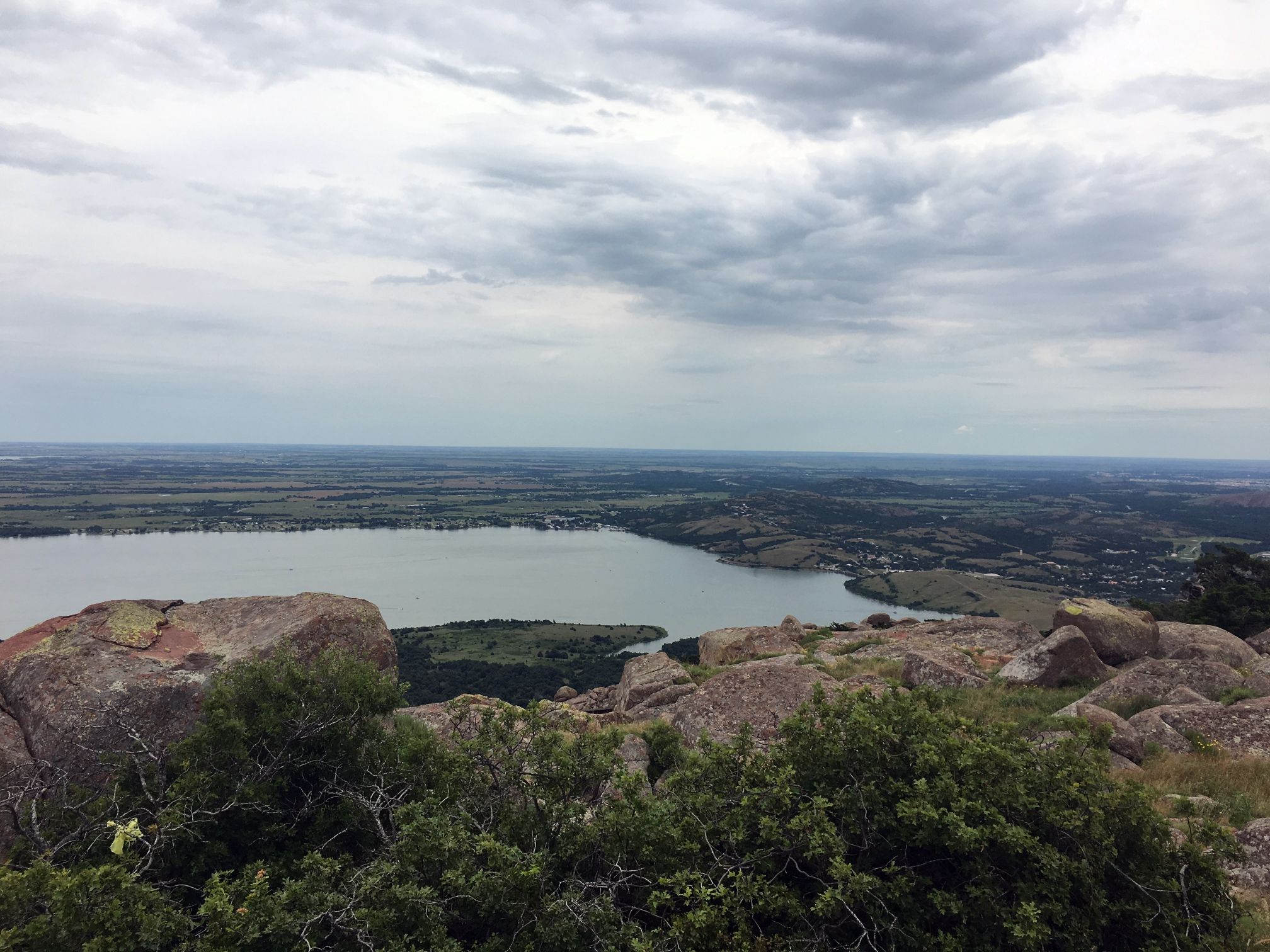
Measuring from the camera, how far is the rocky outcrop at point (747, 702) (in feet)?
40.3

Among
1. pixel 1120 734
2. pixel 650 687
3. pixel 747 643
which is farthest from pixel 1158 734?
pixel 747 643

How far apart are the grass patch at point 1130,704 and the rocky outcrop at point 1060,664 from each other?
185 cm

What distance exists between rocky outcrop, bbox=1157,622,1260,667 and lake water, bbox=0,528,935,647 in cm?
5429

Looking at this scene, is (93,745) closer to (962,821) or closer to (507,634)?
(962,821)

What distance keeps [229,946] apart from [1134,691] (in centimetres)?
1747

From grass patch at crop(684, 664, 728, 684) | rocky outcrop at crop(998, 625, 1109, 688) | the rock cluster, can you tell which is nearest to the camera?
the rock cluster

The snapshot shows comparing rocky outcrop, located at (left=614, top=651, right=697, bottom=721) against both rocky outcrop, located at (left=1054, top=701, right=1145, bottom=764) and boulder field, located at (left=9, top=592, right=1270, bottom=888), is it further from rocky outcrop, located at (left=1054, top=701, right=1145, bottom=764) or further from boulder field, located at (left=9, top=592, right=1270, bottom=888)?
rocky outcrop, located at (left=1054, top=701, right=1145, bottom=764)

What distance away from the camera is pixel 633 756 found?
11367mm

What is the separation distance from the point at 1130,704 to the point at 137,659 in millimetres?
19798

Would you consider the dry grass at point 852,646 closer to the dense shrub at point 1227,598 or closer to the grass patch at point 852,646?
the grass patch at point 852,646

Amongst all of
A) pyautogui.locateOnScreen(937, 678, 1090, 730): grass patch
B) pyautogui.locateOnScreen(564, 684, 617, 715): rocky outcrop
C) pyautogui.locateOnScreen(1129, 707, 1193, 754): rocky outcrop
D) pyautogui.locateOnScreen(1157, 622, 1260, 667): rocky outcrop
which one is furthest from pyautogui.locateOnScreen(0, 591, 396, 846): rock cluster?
pyautogui.locateOnScreen(1157, 622, 1260, 667): rocky outcrop

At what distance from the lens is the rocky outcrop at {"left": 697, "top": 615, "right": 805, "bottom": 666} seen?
21.9m

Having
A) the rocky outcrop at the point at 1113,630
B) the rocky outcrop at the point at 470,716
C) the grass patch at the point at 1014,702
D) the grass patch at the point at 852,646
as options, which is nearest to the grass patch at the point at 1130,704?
the grass patch at the point at 1014,702

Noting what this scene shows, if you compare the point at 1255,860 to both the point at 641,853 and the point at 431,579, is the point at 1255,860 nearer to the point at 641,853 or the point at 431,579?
the point at 641,853
